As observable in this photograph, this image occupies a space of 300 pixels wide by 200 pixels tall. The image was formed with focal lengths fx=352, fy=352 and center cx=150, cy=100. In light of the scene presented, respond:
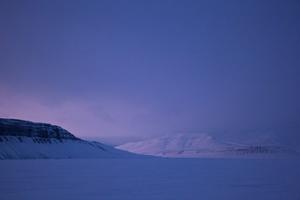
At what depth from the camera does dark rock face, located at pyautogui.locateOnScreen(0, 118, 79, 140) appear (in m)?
121

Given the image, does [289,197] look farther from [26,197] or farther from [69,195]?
[26,197]

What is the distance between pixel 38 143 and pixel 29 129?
7.88 metres

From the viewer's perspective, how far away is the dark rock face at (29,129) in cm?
12116

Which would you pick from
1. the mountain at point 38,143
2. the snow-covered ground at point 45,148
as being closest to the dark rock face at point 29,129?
the mountain at point 38,143

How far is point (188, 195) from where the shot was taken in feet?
66.0

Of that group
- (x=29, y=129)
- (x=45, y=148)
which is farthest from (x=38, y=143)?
(x=29, y=129)

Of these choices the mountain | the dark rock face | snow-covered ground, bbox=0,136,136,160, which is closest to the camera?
snow-covered ground, bbox=0,136,136,160

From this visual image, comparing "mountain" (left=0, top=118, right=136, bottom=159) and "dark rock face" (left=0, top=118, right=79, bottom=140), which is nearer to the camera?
"mountain" (left=0, top=118, right=136, bottom=159)

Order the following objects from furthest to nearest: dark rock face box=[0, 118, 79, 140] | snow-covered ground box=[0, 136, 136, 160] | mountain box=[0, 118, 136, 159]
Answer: dark rock face box=[0, 118, 79, 140]
mountain box=[0, 118, 136, 159]
snow-covered ground box=[0, 136, 136, 160]

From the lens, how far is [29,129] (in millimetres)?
128750

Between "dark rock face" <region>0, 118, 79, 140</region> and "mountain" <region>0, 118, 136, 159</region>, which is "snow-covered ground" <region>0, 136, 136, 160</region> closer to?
"mountain" <region>0, 118, 136, 159</region>

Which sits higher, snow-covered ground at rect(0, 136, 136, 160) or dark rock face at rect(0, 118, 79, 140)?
dark rock face at rect(0, 118, 79, 140)

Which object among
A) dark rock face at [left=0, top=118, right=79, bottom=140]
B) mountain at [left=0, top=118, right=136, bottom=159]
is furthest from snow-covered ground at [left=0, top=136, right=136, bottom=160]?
dark rock face at [left=0, top=118, right=79, bottom=140]

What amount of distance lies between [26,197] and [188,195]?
8930 mm
